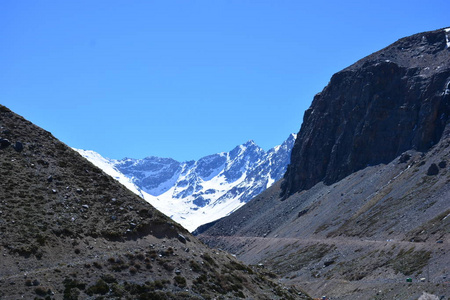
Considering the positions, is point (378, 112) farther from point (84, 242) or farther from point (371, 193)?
point (84, 242)

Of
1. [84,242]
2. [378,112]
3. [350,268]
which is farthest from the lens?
[378,112]

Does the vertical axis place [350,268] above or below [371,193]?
below

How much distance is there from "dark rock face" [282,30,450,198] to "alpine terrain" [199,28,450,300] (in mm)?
356

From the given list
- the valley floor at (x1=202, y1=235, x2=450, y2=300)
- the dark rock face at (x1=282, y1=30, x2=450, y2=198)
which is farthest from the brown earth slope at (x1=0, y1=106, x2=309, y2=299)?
the dark rock face at (x1=282, y1=30, x2=450, y2=198)

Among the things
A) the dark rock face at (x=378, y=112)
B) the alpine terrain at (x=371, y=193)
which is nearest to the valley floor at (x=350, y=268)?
the alpine terrain at (x=371, y=193)

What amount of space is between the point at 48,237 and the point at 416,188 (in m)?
90.7

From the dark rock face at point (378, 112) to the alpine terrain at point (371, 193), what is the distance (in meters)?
0.36

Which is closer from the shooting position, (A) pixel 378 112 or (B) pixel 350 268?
(B) pixel 350 268

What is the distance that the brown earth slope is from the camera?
30.9 m

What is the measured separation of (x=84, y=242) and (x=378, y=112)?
5376 inches

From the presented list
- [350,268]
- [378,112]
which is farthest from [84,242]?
[378,112]

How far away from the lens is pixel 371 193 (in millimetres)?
129625

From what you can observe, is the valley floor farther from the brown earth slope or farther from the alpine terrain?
the brown earth slope

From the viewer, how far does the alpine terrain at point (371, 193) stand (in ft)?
259
